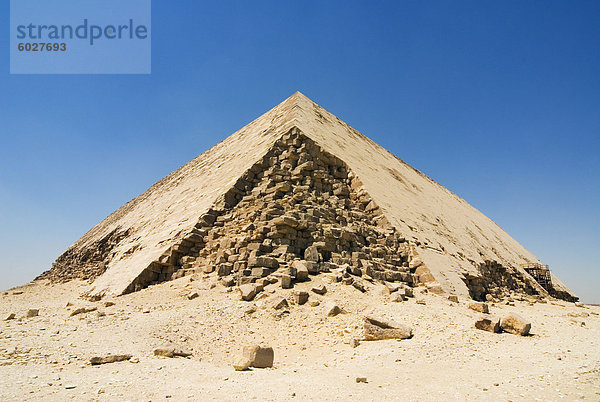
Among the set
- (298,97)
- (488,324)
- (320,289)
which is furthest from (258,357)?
(298,97)

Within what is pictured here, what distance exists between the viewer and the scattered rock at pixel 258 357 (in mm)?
3629

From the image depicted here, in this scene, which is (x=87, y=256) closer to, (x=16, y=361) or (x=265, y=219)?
(x=265, y=219)

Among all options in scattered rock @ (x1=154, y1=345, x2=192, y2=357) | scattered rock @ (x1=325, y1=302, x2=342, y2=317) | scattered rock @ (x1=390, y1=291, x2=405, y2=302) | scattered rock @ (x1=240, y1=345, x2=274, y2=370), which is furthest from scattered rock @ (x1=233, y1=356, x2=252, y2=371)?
scattered rock @ (x1=390, y1=291, x2=405, y2=302)

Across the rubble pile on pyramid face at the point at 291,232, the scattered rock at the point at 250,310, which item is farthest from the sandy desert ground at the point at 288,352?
the rubble pile on pyramid face at the point at 291,232

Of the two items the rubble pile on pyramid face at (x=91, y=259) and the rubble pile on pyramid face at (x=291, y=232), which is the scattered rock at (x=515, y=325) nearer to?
the rubble pile on pyramid face at (x=291, y=232)

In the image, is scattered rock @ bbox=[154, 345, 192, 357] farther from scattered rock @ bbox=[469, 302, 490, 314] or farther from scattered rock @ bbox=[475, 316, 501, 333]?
scattered rock @ bbox=[469, 302, 490, 314]

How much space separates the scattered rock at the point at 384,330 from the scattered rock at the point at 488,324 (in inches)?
47.9

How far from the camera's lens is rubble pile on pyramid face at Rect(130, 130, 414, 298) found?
708cm

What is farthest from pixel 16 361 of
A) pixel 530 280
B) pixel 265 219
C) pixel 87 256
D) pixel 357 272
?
pixel 530 280

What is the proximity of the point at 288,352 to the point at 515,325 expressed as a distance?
3487 millimetres

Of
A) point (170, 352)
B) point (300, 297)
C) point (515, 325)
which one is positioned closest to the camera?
point (170, 352)

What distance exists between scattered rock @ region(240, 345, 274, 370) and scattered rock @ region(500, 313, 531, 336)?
12.3ft

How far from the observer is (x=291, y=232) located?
760cm

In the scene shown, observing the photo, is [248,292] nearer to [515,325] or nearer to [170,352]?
[170,352]
